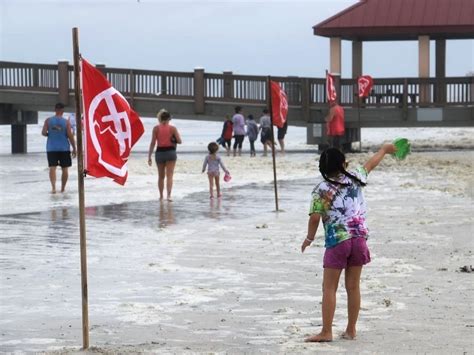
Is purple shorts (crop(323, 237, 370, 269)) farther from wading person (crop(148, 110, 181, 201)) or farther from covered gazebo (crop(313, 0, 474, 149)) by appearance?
covered gazebo (crop(313, 0, 474, 149))

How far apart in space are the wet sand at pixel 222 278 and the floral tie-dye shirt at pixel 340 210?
739 mm

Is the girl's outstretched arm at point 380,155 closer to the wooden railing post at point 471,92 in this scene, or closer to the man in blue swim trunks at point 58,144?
the man in blue swim trunks at point 58,144

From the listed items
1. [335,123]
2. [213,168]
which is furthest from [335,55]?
[213,168]

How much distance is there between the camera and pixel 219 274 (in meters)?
12.4

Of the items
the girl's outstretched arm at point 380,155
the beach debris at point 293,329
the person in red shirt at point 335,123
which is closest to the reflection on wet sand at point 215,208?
the beach debris at point 293,329

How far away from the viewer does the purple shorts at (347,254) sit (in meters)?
8.85

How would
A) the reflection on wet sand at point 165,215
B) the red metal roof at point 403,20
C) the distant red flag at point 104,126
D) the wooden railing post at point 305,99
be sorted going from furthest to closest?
the red metal roof at point 403,20, the wooden railing post at point 305,99, the reflection on wet sand at point 165,215, the distant red flag at point 104,126

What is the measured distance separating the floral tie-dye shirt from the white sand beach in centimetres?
74

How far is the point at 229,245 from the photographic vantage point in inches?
585

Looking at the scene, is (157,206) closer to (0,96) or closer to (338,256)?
(338,256)

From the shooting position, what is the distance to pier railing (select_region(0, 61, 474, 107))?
38219mm

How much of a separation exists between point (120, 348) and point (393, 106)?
30.1 meters

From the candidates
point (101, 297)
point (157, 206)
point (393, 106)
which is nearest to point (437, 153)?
point (393, 106)

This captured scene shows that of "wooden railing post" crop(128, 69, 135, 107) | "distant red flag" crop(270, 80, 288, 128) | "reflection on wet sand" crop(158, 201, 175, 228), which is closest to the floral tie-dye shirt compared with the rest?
"reflection on wet sand" crop(158, 201, 175, 228)
